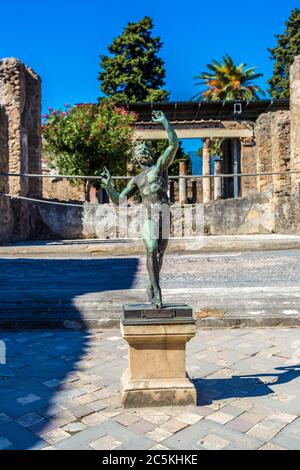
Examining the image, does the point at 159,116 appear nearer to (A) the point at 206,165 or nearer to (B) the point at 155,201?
(B) the point at 155,201

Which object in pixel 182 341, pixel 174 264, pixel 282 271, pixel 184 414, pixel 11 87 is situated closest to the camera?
pixel 184 414

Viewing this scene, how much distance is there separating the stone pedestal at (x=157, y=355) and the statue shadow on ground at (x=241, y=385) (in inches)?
8.2

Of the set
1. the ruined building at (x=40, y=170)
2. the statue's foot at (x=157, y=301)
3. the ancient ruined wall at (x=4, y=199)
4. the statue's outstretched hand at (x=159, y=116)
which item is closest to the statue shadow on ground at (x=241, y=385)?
the statue's foot at (x=157, y=301)

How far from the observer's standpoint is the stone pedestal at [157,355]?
2.76 m

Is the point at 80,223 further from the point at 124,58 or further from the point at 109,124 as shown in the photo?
the point at 124,58

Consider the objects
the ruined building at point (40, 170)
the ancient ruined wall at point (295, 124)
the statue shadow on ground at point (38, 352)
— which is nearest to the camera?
the statue shadow on ground at point (38, 352)

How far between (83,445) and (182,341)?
0.89 metres

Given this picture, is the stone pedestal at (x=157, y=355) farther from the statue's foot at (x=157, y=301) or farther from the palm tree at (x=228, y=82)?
the palm tree at (x=228, y=82)

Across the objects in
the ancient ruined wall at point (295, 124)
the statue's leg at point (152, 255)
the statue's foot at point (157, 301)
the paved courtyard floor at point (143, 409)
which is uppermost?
the ancient ruined wall at point (295, 124)

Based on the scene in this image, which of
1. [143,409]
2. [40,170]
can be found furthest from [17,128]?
[143,409]

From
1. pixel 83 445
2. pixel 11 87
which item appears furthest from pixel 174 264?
pixel 11 87

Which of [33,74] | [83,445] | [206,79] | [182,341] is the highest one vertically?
[206,79]

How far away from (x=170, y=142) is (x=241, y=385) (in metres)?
1.79
